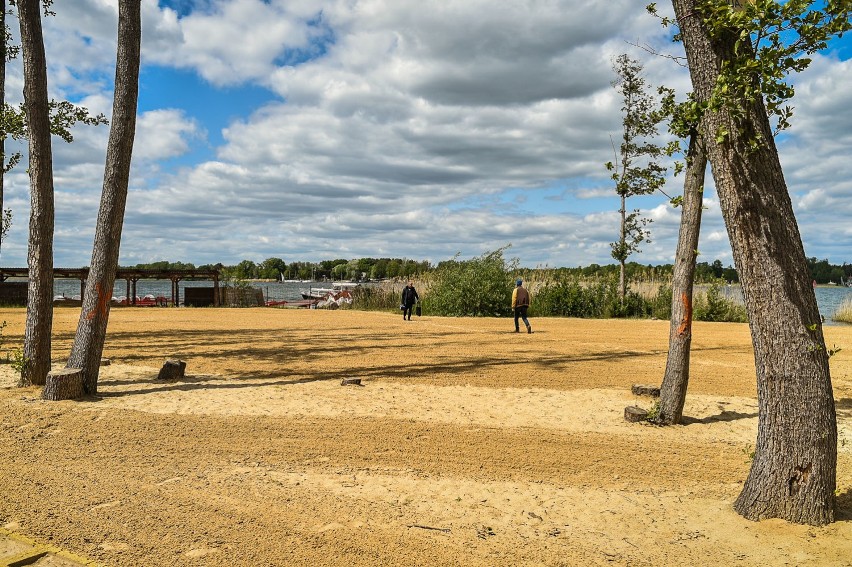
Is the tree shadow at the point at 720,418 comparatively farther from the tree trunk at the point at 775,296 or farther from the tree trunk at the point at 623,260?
the tree trunk at the point at 623,260

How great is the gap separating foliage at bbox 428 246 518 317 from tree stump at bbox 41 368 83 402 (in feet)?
77.4

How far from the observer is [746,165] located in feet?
15.6

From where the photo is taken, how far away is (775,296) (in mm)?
4852

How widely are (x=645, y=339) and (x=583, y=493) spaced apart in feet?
49.5

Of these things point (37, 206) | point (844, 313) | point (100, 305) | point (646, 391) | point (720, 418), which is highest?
point (37, 206)

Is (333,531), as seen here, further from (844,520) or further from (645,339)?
(645,339)

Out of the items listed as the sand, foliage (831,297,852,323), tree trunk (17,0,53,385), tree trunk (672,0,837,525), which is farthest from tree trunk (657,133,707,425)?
foliage (831,297,852,323)

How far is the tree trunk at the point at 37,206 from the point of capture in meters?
10.5

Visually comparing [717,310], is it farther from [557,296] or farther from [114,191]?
[114,191]

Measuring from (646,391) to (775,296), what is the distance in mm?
5762

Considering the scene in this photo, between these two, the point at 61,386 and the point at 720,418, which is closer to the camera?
the point at 720,418

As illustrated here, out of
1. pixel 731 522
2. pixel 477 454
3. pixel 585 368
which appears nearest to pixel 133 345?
pixel 585 368

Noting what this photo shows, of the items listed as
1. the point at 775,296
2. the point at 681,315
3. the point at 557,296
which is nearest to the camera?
the point at 775,296

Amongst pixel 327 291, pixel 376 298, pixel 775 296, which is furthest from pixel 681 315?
pixel 327 291
